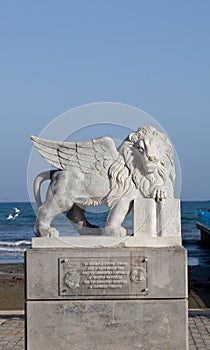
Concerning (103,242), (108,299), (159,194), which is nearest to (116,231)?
(103,242)

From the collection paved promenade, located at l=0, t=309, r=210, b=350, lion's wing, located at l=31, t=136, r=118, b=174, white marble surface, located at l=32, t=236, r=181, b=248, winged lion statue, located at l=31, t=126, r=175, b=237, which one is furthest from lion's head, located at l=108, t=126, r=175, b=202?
paved promenade, located at l=0, t=309, r=210, b=350

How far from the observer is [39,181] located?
701 cm

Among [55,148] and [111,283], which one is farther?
[55,148]

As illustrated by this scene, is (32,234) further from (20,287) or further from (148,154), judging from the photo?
(148,154)

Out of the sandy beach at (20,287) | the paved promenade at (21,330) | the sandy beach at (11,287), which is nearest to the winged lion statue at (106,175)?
the paved promenade at (21,330)

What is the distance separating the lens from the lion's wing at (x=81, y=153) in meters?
6.88

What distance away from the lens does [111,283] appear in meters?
6.53

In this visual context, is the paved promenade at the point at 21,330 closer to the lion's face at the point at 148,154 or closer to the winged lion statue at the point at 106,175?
the winged lion statue at the point at 106,175

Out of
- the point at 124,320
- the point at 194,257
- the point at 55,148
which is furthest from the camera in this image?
the point at 194,257

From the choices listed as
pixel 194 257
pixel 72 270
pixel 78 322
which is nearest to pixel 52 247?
pixel 72 270

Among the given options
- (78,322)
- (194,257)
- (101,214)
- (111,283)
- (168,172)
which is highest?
(168,172)

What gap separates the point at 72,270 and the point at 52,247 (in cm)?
32

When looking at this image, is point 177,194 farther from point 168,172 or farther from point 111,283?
point 111,283

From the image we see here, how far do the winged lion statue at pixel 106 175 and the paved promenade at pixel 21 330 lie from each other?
2.18m
